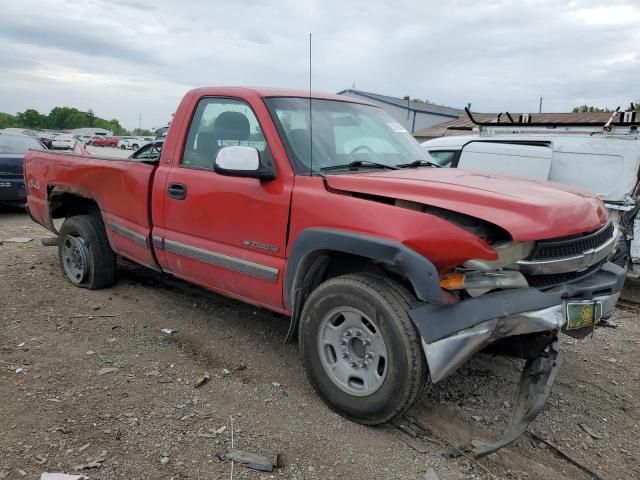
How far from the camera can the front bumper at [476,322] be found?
252 centimetres

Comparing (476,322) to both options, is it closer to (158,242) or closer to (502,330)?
(502,330)

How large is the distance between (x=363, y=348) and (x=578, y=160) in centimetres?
445

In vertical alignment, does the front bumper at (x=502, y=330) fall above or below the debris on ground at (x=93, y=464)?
above

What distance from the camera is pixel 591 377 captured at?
379cm

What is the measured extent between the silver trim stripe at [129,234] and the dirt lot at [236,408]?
0.69 meters

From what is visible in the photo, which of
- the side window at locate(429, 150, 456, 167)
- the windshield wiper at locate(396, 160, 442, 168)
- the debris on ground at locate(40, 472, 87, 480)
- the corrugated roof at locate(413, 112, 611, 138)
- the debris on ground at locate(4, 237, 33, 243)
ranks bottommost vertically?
the debris on ground at locate(4, 237, 33, 243)

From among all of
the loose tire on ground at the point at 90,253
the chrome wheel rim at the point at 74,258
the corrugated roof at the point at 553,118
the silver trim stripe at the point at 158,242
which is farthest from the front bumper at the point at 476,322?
the corrugated roof at the point at 553,118

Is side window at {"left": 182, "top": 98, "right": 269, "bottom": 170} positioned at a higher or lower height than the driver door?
higher

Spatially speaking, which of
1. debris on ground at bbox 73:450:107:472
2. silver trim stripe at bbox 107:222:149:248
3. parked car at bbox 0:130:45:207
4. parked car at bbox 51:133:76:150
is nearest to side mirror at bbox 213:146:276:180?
silver trim stripe at bbox 107:222:149:248

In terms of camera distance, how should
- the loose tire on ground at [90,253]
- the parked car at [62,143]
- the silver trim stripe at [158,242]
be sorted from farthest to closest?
the parked car at [62,143], the loose tire on ground at [90,253], the silver trim stripe at [158,242]

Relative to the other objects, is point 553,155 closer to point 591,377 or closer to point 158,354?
point 591,377

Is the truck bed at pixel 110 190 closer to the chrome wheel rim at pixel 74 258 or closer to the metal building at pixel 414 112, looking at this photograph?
the chrome wheel rim at pixel 74 258

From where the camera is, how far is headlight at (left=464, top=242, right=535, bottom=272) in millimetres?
2541

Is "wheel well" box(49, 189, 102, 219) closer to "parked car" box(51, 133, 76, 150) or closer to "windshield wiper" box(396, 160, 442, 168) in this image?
"windshield wiper" box(396, 160, 442, 168)
